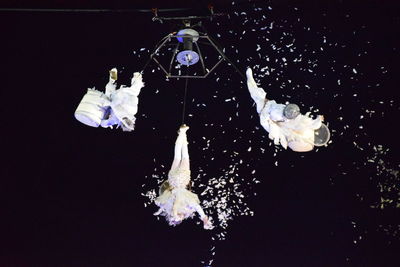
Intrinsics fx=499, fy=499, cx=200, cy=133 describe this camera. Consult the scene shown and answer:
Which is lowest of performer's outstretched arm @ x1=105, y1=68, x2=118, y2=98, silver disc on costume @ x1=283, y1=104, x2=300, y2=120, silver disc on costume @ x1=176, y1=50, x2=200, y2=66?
silver disc on costume @ x1=283, y1=104, x2=300, y2=120

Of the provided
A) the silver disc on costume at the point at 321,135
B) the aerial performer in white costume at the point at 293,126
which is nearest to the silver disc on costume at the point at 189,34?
the aerial performer in white costume at the point at 293,126

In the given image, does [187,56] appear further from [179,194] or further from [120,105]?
[179,194]

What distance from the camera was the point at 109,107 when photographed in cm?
323

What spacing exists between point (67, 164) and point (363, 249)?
293cm

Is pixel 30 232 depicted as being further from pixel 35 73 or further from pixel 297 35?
pixel 297 35

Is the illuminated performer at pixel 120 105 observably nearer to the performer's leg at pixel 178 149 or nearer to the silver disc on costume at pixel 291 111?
the performer's leg at pixel 178 149

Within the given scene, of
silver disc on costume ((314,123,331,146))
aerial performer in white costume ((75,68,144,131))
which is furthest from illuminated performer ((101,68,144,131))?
silver disc on costume ((314,123,331,146))

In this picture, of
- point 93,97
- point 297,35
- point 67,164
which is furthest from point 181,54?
point 67,164

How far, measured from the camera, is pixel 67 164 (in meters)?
4.88

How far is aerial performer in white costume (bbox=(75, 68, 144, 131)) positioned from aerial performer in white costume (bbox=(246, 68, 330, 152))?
794 mm

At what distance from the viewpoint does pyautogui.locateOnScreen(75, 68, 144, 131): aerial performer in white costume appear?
10.3ft

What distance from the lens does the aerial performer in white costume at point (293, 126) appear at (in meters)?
2.98

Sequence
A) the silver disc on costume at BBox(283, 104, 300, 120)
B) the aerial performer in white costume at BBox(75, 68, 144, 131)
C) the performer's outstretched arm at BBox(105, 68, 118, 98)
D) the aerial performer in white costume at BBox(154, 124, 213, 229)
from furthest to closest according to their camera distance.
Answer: the aerial performer in white costume at BBox(154, 124, 213, 229), the performer's outstretched arm at BBox(105, 68, 118, 98), the aerial performer in white costume at BBox(75, 68, 144, 131), the silver disc on costume at BBox(283, 104, 300, 120)

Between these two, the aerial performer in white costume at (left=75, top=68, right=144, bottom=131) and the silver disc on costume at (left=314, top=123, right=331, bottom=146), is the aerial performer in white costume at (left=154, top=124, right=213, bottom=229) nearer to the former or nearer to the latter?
the aerial performer in white costume at (left=75, top=68, right=144, bottom=131)
